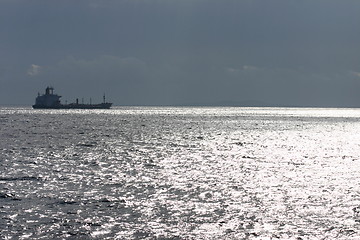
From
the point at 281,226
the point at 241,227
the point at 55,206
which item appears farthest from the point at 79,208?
the point at 281,226

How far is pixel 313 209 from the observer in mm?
27734

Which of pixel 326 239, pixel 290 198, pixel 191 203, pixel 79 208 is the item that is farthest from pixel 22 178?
pixel 326 239

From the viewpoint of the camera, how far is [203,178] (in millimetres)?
39156

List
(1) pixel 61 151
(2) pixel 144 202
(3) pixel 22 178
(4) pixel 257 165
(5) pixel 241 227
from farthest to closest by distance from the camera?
(1) pixel 61 151 < (4) pixel 257 165 < (3) pixel 22 178 < (2) pixel 144 202 < (5) pixel 241 227

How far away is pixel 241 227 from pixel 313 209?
5984 mm

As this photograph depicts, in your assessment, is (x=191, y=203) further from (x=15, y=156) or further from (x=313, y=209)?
(x=15, y=156)

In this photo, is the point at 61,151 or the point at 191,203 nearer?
the point at 191,203

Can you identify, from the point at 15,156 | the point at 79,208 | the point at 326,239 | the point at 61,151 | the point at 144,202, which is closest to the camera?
the point at 326,239

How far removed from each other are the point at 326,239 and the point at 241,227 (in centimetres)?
385

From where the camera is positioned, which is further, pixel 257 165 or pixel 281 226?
pixel 257 165

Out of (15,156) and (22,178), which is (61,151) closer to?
(15,156)

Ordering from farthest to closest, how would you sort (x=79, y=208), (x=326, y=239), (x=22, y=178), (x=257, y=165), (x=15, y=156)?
1. (x=15, y=156)
2. (x=257, y=165)
3. (x=22, y=178)
4. (x=79, y=208)
5. (x=326, y=239)

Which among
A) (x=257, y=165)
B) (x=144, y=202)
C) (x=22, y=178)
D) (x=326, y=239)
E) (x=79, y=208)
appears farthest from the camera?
(x=257, y=165)

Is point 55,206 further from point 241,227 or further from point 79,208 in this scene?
point 241,227
